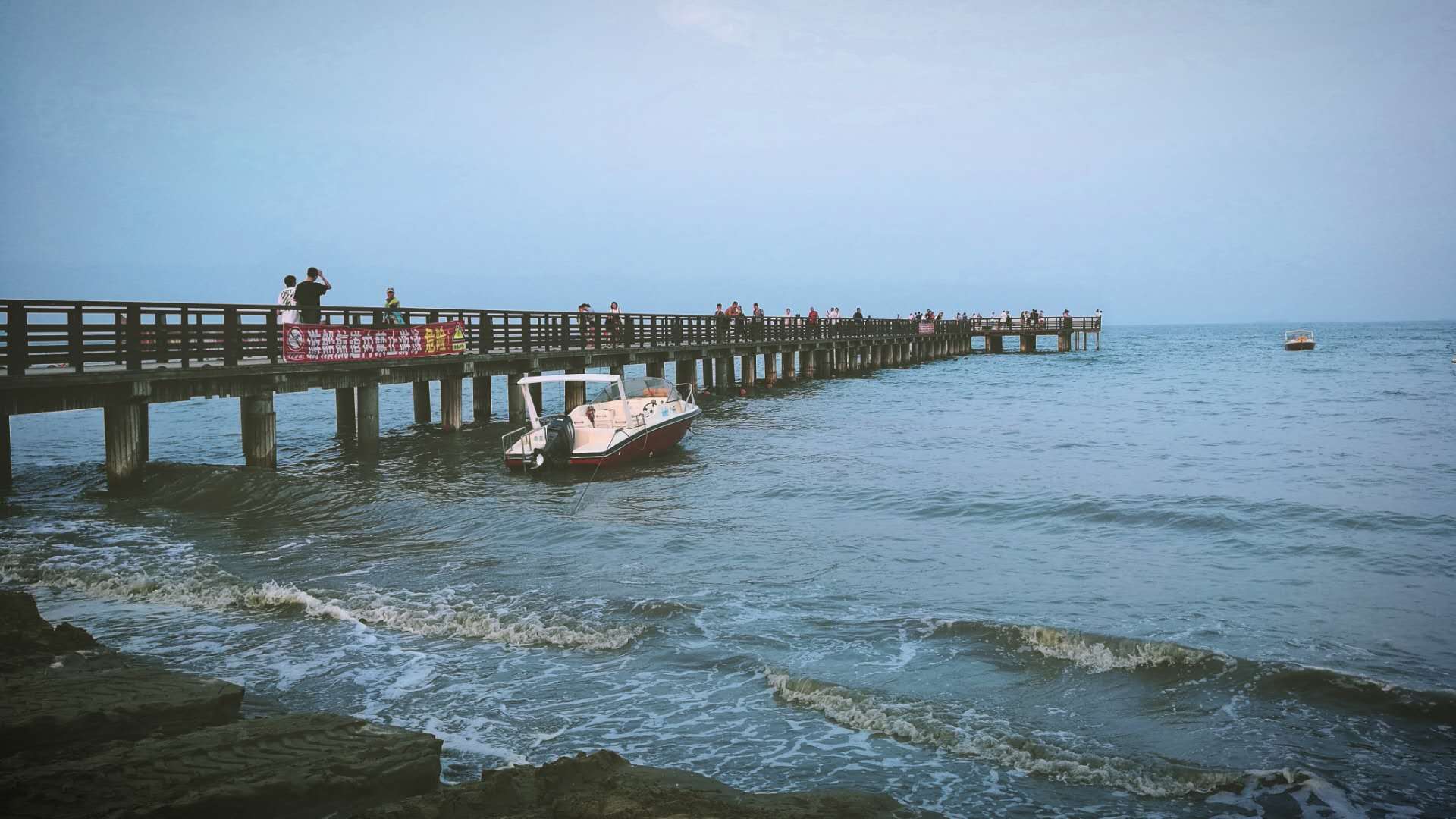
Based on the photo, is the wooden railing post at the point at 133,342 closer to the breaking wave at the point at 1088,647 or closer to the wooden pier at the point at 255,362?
the wooden pier at the point at 255,362

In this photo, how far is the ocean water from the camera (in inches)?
274

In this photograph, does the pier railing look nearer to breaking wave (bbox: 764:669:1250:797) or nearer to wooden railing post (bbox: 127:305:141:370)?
wooden railing post (bbox: 127:305:141:370)

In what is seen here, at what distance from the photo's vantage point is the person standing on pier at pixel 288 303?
20.4m

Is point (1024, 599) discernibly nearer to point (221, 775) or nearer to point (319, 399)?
point (221, 775)

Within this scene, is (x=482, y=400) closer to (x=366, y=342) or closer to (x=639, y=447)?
(x=366, y=342)

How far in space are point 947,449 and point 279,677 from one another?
65.9ft

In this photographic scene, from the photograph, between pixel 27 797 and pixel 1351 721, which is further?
pixel 1351 721

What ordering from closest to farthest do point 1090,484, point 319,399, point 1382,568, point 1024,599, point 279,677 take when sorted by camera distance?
point 279,677 → point 1024,599 → point 1382,568 → point 1090,484 → point 319,399

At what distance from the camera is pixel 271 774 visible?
5.20 meters

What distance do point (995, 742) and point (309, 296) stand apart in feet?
58.4

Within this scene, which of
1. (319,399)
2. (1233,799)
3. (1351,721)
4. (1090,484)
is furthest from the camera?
(319,399)

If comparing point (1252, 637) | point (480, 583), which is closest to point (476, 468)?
point (480, 583)

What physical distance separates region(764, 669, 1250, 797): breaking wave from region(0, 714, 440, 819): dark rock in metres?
3.23

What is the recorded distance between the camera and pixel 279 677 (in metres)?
8.29
